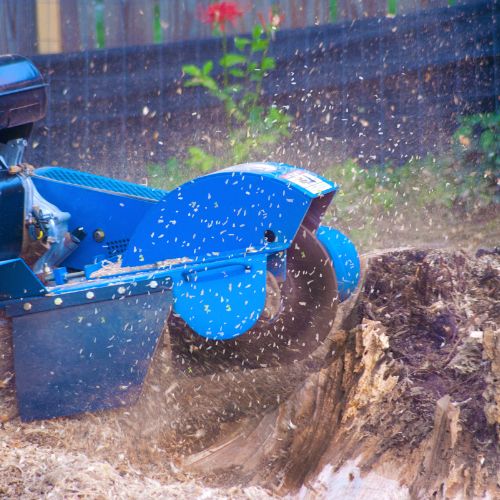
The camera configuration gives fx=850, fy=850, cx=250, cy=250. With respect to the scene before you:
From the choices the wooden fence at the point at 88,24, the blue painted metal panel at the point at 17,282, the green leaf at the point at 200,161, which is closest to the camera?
the blue painted metal panel at the point at 17,282

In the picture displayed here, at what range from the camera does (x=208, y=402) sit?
3367 millimetres

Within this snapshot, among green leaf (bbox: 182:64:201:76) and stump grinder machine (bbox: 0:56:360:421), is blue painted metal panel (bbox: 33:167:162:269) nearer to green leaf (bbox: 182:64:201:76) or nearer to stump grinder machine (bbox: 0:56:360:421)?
stump grinder machine (bbox: 0:56:360:421)

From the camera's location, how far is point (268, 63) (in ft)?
20.6

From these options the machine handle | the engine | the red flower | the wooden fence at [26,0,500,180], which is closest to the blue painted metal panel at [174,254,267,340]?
the machine handle

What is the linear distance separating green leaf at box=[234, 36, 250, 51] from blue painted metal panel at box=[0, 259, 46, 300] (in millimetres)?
3883

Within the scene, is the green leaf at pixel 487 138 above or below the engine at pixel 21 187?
below

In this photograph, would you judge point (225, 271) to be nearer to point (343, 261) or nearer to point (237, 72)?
point (343, 261)

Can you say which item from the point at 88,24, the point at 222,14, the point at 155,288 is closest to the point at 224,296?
the point at 155,288

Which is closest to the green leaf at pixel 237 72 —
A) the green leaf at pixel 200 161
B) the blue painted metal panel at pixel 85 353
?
the green leaf at pixel 200 161

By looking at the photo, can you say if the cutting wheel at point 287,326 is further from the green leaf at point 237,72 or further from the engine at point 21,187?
the green leaf at point 237,72

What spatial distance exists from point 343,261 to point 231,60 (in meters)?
3.30

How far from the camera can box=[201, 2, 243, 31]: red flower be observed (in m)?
6.44

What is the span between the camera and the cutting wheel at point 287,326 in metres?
3.22

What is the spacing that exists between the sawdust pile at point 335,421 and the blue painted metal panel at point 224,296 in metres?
0.29
